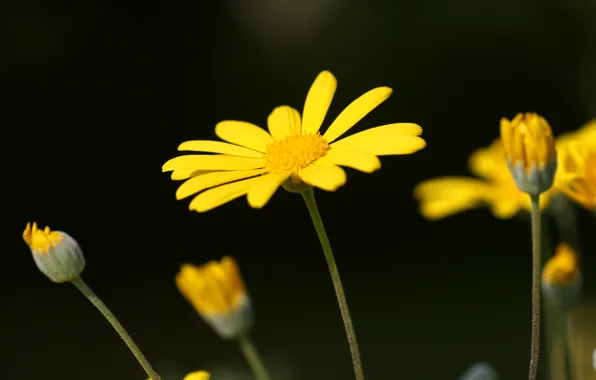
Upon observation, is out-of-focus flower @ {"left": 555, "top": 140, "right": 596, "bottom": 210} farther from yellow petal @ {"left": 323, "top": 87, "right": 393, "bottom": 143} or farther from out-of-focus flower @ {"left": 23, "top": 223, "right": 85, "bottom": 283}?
out-of-focus flower @ {"left": 23, "top": 223, "right": 85, "bottom": 283}

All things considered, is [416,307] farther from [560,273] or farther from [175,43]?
[560,273]

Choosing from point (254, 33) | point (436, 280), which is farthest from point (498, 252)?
point (254, 33)

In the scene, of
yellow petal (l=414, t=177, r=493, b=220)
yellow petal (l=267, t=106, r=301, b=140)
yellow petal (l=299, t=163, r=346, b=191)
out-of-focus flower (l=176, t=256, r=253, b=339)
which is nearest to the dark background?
yellow petal (l=414, t=177, r=493, b=220)

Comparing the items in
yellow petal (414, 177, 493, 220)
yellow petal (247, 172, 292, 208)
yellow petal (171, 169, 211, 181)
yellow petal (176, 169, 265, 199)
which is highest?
yellow petal (171, 169, 211, 181)

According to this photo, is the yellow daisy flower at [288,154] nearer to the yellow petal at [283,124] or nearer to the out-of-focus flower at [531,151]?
the yellow petal at [283,124]

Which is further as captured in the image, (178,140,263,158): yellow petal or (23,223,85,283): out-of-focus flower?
(178,140,263,158): yellow petal

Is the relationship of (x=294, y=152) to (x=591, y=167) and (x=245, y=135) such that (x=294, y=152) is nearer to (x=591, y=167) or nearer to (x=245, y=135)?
(x=245, y=135)
